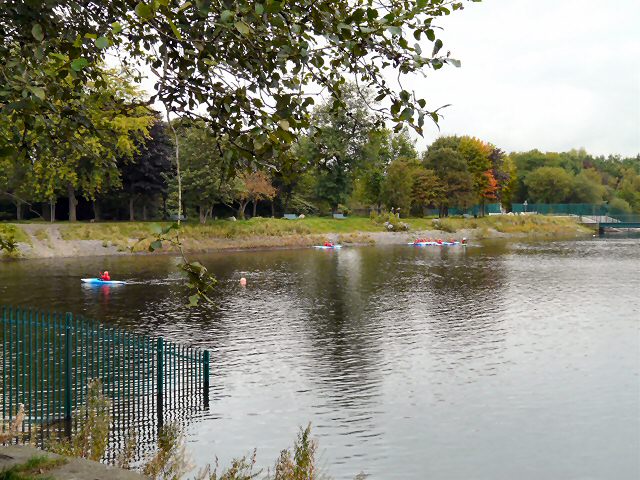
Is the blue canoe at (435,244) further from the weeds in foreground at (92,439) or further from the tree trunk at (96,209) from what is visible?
the weeds in foreground at (92,439)

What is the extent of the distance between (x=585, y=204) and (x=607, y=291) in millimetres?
116843

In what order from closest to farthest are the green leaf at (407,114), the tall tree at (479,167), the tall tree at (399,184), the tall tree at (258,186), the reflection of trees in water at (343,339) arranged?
the green leaf at (407,114)
the reflection of trees in water at (343,339)
the tall tree at (258,186)
the tall tree at (399,184)
the tall tree at (479,167)

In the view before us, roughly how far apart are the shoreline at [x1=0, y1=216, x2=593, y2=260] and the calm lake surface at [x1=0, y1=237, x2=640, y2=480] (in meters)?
15.1

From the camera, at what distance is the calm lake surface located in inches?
643

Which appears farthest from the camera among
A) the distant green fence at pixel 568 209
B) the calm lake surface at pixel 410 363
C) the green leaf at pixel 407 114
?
the distant green fence at pixel 568 209

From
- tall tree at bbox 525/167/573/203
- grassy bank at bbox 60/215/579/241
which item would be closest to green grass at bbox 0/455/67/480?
grassy bank at bbox 60/215/579/241

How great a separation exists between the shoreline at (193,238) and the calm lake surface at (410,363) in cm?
1512

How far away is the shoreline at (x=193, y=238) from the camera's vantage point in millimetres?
67188

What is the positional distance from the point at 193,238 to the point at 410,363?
56558 millimetres

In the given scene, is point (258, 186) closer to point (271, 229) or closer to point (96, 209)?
point (271, 229)

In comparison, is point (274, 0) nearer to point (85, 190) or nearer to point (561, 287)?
point (561, 287)

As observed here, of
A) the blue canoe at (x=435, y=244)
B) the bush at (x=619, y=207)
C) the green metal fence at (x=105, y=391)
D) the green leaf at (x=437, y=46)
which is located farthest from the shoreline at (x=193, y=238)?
the bush at (x=619, y=207)

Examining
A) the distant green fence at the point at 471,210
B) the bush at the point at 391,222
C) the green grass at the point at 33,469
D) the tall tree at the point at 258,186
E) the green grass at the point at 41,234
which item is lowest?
the green grass at the point at 33,469

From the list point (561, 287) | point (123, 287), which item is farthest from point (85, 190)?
point (561, 287)
